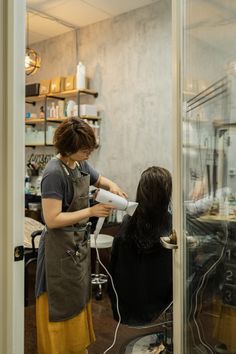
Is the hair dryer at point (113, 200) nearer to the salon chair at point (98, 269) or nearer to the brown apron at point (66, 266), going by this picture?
the brown apron at point (66, 266)

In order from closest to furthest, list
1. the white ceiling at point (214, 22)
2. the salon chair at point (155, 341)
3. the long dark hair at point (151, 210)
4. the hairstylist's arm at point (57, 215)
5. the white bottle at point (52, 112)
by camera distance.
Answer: the white ceiling at point (214, 22) < the hairstylist's arm at point (57, 215) < the long dark hair at point (151, 210) < the salon chair at point (155, 341) < the white bottle at point (52, 112)

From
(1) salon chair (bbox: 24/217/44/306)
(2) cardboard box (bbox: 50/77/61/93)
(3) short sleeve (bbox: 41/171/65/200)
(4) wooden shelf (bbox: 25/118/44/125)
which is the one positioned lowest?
(1) salon chair (bbox: 24/217/44/306)

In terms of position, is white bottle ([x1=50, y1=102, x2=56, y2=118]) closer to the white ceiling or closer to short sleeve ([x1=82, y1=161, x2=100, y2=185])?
short sleeve ([x1=82, y1=161, x2=100, y2=185])

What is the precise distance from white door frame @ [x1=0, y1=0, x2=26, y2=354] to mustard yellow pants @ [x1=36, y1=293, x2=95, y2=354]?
523 mm

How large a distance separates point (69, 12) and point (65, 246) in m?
3.10

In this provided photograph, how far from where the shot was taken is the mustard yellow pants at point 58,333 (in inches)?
70.6

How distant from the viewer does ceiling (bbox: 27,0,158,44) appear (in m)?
3.72

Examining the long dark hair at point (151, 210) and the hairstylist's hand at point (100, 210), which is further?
the long dark hair at point (151, 210)

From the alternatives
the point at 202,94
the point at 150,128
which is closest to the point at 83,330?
the point at 202,94

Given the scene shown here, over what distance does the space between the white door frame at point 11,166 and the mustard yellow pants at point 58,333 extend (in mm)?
523

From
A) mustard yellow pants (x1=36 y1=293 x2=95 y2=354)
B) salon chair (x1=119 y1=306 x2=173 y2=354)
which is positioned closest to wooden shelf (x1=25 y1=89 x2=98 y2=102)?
salon chair (x1=119 y1=306 x2=173 y2=354)

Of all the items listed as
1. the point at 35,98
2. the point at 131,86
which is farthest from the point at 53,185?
the point at 35,98

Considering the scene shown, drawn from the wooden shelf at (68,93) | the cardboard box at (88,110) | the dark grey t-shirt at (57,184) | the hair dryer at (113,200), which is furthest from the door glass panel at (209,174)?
the wooden shelf at (68,93)

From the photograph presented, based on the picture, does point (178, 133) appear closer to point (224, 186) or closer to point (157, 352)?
point (224, 186)
